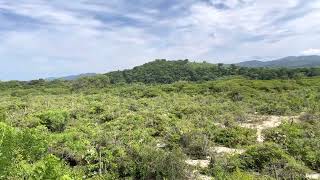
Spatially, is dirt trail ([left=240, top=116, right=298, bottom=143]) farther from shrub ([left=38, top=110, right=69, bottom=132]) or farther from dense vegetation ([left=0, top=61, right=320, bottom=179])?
shrub ([left=38, top=110, right=69, bottom=132])

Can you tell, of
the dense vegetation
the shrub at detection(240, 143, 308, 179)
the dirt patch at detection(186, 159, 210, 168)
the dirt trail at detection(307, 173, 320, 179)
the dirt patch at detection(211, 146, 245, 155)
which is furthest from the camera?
the dirt patch at detection(211, 146, 245, 155)

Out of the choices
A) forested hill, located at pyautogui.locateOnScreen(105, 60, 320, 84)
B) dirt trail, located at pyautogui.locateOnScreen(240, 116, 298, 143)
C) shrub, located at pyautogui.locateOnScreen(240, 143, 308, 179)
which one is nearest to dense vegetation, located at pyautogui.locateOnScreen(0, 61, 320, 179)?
shrub, located at pyautogui.locateOnScreen(240, 143, 308, 179)

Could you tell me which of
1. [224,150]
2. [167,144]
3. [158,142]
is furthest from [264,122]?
[167,144]

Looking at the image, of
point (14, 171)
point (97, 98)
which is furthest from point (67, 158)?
point (97, 98)

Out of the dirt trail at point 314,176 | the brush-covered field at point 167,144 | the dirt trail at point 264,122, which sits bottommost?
the dirt trail at point 314,176

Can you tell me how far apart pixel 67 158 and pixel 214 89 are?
55.0 m

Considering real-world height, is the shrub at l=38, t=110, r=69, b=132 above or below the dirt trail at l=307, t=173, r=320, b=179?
above

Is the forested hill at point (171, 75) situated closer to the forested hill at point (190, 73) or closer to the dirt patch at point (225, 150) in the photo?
the forested hill at point (190, 73)

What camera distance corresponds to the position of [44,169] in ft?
63.8

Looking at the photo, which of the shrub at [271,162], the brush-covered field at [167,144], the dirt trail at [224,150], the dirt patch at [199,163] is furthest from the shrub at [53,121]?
the shrub at [271,162]

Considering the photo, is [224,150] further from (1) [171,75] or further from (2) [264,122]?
(1) [171,75]

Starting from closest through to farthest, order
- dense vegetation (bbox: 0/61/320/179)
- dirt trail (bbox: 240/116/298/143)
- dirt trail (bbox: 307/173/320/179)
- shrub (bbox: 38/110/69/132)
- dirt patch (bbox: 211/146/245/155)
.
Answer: dense vegetation (bbox: 0/61/320/179) < dirt trail (bbox: 307/173/320/179) < dirt patch (bbox: 211/146/245/155) < shrub (bbox: 38/110/69/132) < dirt trail (bbox: 240/116/298/143)

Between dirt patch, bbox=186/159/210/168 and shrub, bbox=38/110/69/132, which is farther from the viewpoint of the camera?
shrub, bbox=38/110/69/132

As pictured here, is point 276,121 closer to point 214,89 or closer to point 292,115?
point 292,115
